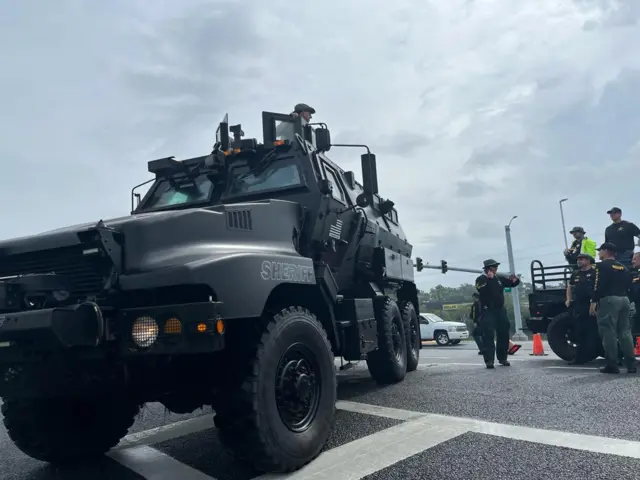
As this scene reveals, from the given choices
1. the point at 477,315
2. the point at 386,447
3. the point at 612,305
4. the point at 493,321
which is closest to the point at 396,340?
the point at 493,321

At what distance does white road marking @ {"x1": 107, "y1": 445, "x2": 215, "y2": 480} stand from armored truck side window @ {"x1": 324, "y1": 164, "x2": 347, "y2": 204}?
2.90 m

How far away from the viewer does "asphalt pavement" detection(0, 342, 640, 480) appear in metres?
3.32

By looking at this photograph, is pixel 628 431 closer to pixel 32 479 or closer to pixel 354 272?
pixel 354 272

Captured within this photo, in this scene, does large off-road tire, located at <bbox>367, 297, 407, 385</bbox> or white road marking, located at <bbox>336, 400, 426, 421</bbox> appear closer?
white road marking, located at <bbox>336, 400, 426, 421</bbox>

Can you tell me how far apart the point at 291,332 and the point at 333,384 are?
2.14 ft

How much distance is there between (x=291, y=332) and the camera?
12.2 ft

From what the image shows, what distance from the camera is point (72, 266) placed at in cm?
344

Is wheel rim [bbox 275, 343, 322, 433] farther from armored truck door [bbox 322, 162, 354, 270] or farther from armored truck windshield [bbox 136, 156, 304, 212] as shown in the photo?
armored truck windshield [bbox 136, 156, 304, 212]

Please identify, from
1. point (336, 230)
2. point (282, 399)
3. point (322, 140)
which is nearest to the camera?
point (282, 399)

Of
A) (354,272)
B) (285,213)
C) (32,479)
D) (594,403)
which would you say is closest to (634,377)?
(594,403)

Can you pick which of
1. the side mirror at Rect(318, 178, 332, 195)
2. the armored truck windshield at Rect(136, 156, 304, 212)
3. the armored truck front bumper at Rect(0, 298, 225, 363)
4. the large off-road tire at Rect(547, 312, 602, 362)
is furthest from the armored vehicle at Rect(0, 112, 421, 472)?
the large off-road tire at Rect(547, 312, 602, 362)

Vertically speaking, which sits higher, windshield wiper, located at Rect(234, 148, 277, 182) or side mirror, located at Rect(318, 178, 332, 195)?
windshield wiper, located at Rect(234, 148, 277, 182)

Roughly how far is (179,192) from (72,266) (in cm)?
238

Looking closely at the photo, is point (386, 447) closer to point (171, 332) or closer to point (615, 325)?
point (171, 332)
